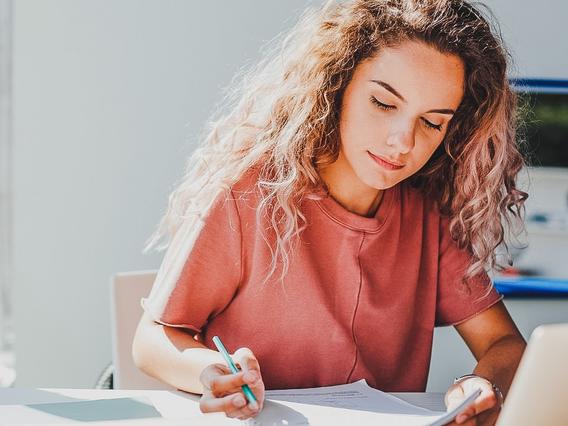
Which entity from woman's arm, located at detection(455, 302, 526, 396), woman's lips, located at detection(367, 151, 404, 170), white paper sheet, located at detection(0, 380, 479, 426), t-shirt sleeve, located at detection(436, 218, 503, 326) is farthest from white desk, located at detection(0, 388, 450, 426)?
woman's lips, located at detection(367, 151, 404, 170)

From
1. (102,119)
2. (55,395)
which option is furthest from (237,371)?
(102,119)

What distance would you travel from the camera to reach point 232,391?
3.97 ft

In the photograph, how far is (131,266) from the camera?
276 centimetres

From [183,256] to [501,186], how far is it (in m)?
0.62

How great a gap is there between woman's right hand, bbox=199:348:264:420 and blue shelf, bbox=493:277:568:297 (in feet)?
5.51

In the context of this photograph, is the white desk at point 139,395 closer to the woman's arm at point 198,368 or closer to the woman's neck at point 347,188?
the woman's arm at point 198,368

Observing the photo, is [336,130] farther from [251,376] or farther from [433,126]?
[251,376]

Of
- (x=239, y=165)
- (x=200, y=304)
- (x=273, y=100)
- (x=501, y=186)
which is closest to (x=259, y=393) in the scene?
(x=200, y=304)

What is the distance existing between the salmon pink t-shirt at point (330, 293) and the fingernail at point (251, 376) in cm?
27

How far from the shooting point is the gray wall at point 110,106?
2686mm

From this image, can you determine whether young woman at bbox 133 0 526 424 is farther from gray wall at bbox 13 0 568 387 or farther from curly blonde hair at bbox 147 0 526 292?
gray wall at bbox 13 0 568 387

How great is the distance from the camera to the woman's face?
142 cm

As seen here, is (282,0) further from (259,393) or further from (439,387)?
(259,393)

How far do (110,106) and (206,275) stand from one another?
4.54 ft
